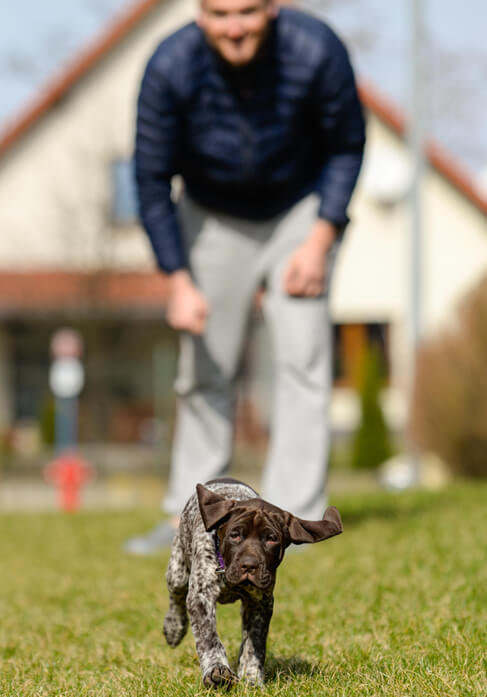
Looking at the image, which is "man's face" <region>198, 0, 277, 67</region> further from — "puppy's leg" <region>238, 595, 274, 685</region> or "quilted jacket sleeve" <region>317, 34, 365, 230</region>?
"puppy's leg" <region>238, 595, 274, 685</region>

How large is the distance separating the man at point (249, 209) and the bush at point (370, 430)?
543 inches

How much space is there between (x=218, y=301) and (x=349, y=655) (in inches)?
94.8

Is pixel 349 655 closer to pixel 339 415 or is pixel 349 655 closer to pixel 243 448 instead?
pixel 243 448

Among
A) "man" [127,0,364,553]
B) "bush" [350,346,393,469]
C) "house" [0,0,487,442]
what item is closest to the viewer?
"man" [127,0,364,553]

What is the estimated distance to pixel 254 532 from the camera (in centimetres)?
248

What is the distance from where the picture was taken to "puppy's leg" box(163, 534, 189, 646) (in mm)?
2873

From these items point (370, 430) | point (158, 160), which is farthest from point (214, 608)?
point (370, 430)

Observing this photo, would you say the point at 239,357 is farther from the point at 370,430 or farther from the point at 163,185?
the point at 370,430

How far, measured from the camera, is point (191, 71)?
15.9 feet

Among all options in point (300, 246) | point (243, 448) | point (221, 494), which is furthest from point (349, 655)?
point (243, 448)

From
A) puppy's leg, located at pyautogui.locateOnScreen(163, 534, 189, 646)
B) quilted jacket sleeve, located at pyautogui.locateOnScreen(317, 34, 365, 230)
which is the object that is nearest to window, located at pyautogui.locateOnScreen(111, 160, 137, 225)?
quilted jacket sleeve, located at pyautogui.locateOnScreen(317, 34, 365, 230)

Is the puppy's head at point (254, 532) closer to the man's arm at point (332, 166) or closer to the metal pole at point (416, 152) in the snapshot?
the man's arm at point (332, 166)

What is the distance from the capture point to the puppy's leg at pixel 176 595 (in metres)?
2.87

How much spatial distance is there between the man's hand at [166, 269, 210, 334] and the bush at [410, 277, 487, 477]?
6.54m
